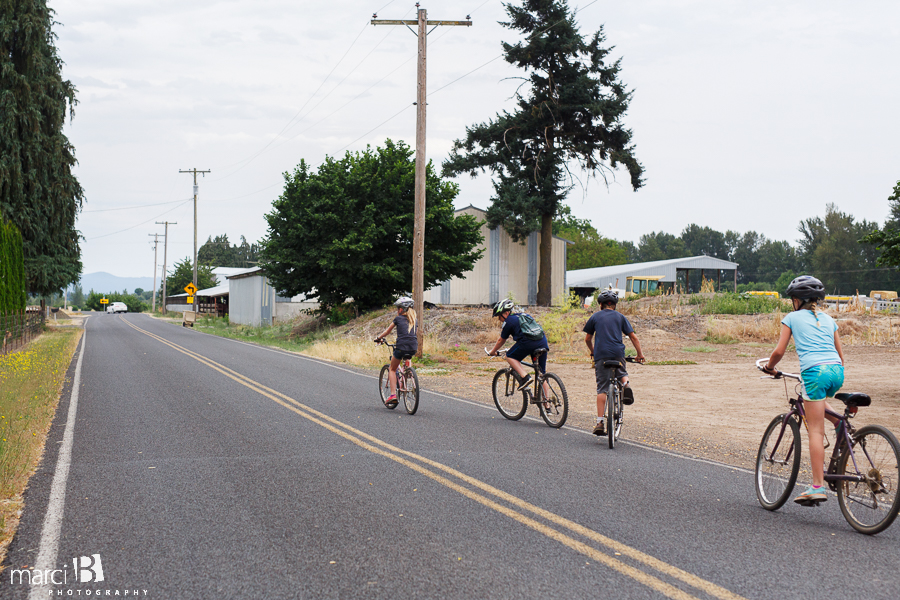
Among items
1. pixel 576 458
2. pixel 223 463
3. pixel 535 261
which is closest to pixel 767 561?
pixel 576 458

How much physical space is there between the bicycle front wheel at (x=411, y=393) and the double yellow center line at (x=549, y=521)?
163 cm

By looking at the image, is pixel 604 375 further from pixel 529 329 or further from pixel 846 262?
pixel 846 262

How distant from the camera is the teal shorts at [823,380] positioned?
5621 millimetres

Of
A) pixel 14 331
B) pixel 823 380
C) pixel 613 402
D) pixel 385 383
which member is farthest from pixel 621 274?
pixel 823 380

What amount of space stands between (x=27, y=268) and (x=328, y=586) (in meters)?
34.6

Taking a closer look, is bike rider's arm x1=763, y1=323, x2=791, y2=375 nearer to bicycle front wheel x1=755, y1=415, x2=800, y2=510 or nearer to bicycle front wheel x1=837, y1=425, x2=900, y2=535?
bicycle front wheel x1=755, y1=415, x2=800, y2=510

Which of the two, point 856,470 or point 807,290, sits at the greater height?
point 807,290

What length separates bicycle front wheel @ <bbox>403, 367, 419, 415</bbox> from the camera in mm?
11516

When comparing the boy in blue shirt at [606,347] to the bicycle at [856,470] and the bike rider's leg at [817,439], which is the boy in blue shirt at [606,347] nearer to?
the bicycle at [856,470]

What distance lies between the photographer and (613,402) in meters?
8.90

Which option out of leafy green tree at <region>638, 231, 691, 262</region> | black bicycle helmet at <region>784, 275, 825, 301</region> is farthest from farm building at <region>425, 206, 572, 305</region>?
leafy green tree at <region>638, 231, 691, 262</region>

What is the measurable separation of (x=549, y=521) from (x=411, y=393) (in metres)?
6.28

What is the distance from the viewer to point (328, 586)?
4301 millimetres

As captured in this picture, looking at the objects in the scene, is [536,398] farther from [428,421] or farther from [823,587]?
[823,587]
